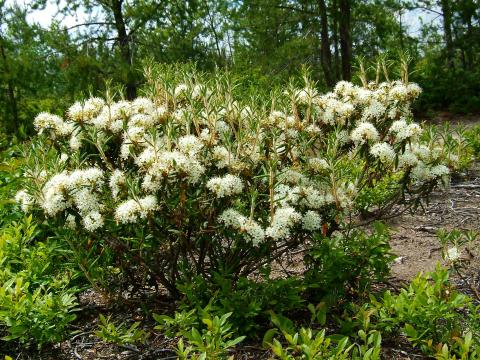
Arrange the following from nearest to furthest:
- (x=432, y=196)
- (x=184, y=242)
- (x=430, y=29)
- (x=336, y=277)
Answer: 1. (x=184, y=242)
2. (x=336, y=277)
3. (x=432, y=196)
4. (x=430, y=29)

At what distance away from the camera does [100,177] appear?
249 cm

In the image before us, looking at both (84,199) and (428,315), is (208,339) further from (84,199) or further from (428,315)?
(428,315)

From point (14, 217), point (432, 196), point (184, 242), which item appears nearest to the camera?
point (184, 242)

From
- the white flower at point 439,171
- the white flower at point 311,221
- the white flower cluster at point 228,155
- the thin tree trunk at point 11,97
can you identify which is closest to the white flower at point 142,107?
the white flower cluster at point 228,155

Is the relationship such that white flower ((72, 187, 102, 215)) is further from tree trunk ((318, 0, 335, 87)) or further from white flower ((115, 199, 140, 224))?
tree trunk ((318, 0, 335, 87))

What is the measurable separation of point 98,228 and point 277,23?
11.4 meters

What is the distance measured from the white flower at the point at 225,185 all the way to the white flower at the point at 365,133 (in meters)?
0.72

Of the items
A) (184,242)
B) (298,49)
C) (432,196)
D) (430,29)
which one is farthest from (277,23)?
(184,242)

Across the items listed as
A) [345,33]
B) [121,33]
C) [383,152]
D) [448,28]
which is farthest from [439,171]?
[448,28]

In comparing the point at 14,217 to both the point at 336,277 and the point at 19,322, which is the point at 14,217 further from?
the point at 336,277

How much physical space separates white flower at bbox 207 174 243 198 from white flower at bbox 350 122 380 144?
0.72 m

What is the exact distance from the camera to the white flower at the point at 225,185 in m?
2.37

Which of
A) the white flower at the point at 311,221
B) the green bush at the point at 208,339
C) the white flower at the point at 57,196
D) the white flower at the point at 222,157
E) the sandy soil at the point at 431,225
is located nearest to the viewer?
the green bush at the point at 208,339

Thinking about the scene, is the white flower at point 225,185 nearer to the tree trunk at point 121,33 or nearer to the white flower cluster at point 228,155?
the white flower cluster at point 228,155
